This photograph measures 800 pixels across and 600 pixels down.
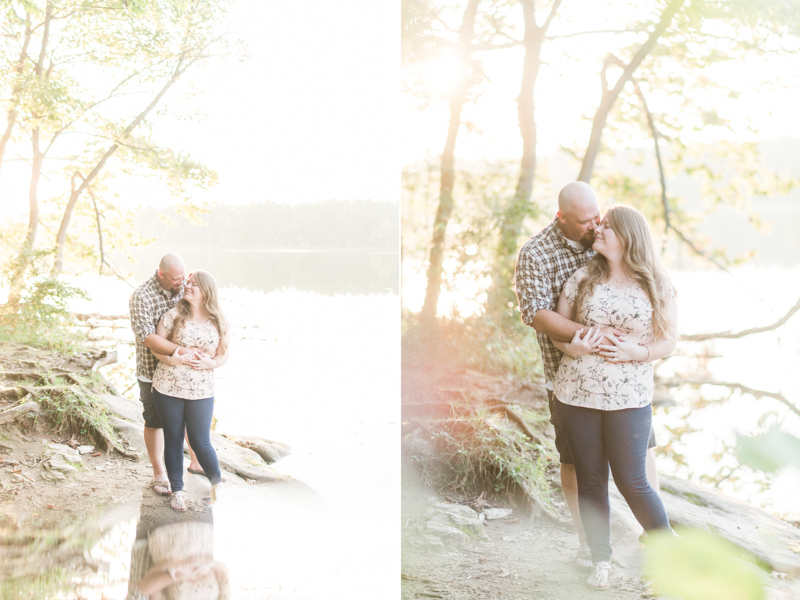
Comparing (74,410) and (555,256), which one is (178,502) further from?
(555,256)

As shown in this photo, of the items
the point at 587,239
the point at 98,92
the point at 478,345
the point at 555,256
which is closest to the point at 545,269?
the point at 555,256

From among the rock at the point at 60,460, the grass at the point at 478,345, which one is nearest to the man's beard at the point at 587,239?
the grass at the point at 478,345

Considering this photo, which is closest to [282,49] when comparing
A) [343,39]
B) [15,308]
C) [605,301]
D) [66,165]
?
[343,39]

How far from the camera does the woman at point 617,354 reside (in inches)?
75.9

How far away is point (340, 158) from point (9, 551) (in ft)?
6.74

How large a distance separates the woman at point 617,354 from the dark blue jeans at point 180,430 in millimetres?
1454

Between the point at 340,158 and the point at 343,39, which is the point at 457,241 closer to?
the point at 340,158

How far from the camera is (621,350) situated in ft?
6.40

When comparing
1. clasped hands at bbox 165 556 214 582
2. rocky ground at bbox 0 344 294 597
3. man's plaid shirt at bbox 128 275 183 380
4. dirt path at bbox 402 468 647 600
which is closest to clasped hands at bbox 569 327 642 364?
dirt path at bbox 402 468 647 600

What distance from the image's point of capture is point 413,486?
2904mm

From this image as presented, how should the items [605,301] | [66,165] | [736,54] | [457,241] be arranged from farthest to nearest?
[457,241]
[66,165]
[736,54]
[605,301]

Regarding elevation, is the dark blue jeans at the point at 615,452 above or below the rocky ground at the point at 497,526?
above

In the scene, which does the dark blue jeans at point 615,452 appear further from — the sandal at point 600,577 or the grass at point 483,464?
the grass at point 483,464

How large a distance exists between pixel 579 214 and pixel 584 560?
52.0 inches
